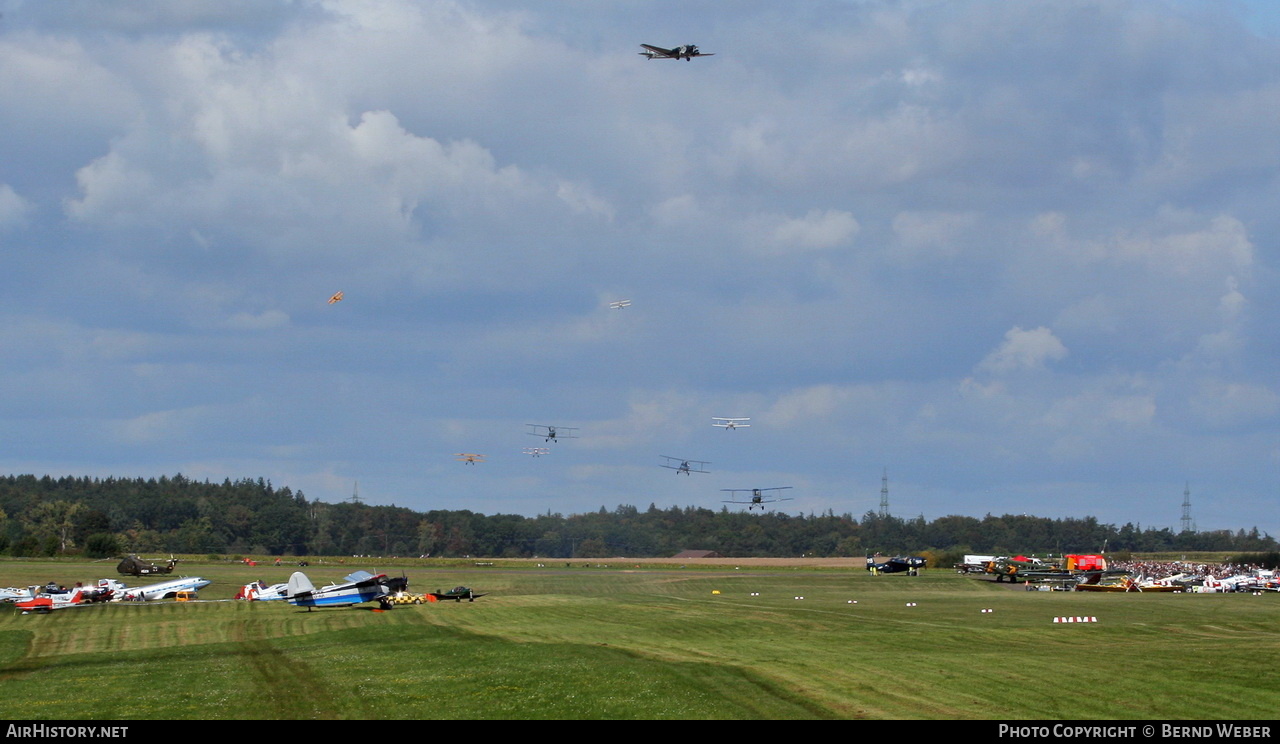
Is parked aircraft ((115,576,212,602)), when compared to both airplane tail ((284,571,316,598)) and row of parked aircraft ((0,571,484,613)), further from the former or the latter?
airplane tail ((284,571,316,598))

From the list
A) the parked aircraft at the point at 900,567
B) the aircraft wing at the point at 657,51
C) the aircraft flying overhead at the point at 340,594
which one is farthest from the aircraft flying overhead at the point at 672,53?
the parked aircraft at the point at 900,567

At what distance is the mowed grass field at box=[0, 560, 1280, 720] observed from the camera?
24109mm

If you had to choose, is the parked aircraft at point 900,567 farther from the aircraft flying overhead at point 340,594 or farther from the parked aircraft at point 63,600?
the parked aircraft at point 63,600

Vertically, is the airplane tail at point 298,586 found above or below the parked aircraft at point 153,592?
above

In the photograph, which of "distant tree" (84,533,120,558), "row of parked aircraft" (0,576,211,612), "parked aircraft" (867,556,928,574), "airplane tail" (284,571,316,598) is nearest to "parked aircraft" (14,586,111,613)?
"row of parked aircraft" (0,576,211,612)

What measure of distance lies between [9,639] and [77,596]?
1843 cm

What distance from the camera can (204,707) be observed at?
24.8 meters

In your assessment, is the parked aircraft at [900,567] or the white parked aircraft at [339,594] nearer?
the white parked aircraft at [339,594]

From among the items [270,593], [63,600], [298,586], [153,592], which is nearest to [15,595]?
[63,600]

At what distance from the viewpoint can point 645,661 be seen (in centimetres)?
3173

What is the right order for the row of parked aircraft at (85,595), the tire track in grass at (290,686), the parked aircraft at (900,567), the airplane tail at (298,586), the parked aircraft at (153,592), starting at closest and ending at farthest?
the tire track in grass at (290,686)
the airplane tail at (298,586)
the row of parked aircraft at (85,595)
the parked aircraft at (153,592)
the parked aircraft at (900,567)

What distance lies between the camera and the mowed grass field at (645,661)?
949 inches

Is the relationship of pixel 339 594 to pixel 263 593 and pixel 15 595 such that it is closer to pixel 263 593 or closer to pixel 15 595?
pixel 263 593
